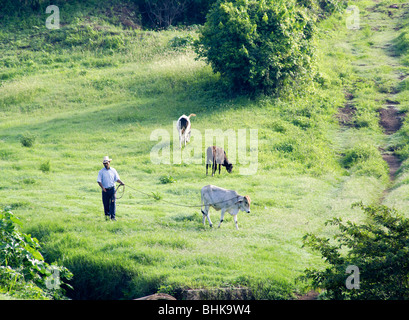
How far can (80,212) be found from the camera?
1712 cm

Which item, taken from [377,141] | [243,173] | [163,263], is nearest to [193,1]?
[377,141]

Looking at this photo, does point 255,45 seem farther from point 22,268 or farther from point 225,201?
point 22,268

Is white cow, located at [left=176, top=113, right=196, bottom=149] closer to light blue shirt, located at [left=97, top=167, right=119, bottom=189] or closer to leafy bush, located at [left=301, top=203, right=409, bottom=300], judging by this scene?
light blue shirt, located at [left=97, top=167, right=119, bottom=189]

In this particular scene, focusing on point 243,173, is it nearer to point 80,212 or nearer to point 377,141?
point 80,212

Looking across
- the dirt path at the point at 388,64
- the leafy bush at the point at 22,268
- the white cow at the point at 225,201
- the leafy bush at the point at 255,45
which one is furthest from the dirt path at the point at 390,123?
the leafy bush at the point at 22,268

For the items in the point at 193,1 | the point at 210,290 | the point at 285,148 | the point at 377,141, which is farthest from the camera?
the point at 193,1

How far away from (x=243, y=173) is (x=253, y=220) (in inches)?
198

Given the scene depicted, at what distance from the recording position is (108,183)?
15.8 meters

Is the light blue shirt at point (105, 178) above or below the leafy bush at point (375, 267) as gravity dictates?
above

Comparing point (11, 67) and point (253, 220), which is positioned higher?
point (11, 67)

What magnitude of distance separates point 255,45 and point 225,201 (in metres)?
15.6

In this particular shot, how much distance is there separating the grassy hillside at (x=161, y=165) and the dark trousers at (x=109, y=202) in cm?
43

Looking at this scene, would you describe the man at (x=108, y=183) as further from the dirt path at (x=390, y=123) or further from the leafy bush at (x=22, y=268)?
the dirt path at (x=390, y=123)

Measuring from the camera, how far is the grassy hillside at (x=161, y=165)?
1398cm
